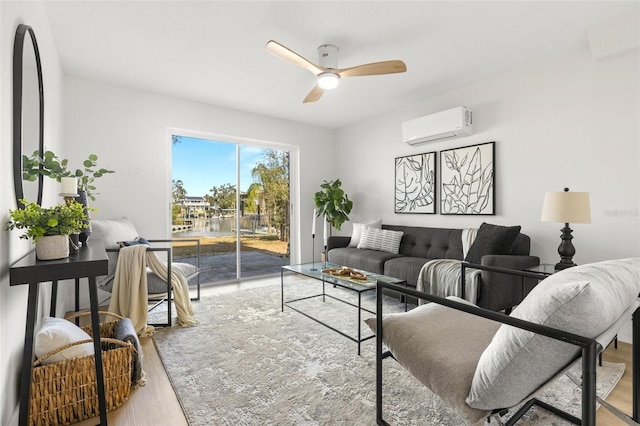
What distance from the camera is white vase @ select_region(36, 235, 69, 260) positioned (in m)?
1.41

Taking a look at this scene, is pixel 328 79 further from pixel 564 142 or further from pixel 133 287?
pixel 133 287

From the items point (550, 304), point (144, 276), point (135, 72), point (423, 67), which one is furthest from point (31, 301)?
point (423, 67)

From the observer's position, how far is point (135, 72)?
3.24m

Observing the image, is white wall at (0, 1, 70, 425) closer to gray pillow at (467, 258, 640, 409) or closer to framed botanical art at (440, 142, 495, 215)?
gray pillow at (467, 258, 640, 409)

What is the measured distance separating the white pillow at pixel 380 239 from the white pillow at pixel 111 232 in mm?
2691

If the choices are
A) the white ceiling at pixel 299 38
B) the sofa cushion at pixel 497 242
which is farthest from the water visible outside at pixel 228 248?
the sofa cushion at pixel 497 242

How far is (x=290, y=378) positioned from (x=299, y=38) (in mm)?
2500

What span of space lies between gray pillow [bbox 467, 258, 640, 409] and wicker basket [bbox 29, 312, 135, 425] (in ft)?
5.57

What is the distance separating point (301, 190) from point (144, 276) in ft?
9.50

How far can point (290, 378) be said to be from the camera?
1.92 m

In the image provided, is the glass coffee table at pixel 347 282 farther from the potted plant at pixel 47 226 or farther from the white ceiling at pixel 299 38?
the white ceiling at pixel 299 38

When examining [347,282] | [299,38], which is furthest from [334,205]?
[299,38]

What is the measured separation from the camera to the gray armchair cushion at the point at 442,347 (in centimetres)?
112

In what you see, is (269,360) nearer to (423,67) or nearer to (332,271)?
(332,271)
